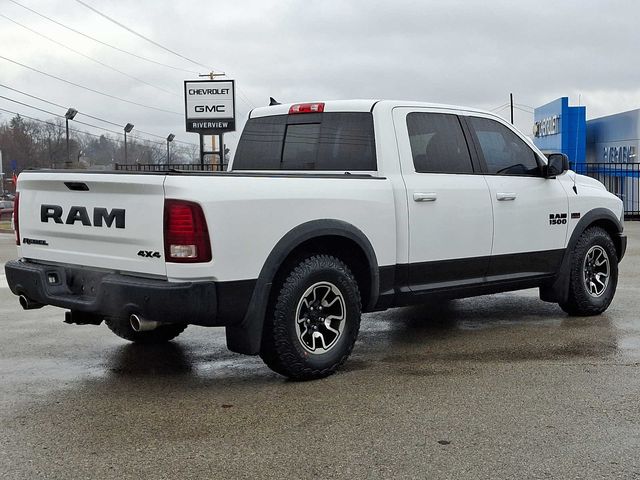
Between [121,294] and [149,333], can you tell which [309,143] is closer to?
[149,333]

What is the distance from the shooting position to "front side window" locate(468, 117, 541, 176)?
7.02 meters

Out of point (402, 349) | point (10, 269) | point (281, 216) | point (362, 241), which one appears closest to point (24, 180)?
point (10, 269)

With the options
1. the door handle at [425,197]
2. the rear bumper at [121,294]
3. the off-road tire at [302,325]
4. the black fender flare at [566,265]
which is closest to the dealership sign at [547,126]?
the black fender flare at [566,265]

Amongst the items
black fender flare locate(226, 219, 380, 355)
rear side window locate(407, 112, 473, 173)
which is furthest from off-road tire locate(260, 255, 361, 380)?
rear side window locate(407, 112, 473, 173)

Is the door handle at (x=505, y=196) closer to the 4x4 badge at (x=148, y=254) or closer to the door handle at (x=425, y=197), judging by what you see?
the door handle at (x=425, y=197)

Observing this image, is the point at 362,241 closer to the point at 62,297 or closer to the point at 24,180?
the point at 62,297

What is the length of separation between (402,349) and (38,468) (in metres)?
3.36

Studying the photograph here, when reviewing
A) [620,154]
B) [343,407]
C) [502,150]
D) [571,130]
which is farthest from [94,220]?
[571,130]

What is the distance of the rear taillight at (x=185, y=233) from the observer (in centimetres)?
496

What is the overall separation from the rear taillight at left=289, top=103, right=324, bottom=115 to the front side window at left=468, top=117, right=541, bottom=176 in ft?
4.26

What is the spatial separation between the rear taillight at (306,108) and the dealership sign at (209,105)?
90.2 ft

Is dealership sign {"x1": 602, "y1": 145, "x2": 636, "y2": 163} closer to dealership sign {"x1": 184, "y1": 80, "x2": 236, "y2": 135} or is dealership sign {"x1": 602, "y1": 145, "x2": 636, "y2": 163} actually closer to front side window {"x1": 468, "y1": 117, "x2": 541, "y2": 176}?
dealership sign {"x1": 184, "y1": 80, "x2": 236, "y2": 135}

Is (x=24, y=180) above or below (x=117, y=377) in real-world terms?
above

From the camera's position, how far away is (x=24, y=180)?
5.96m
